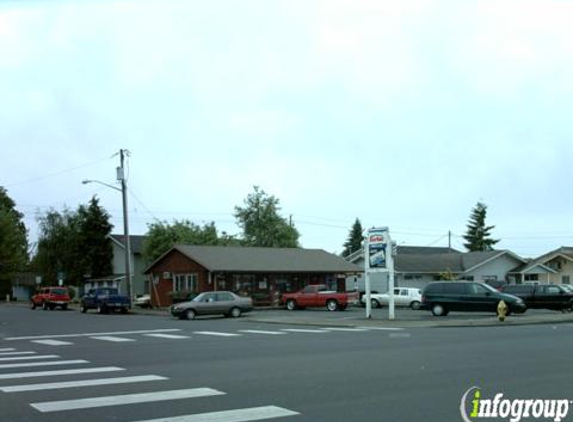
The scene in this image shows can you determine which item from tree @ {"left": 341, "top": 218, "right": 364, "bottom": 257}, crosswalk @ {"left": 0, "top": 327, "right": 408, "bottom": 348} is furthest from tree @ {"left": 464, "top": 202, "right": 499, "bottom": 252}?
crosswalk @ {"left": 0, "top": 327, "right": 408, "bottom": 348}

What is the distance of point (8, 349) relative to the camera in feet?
60.6

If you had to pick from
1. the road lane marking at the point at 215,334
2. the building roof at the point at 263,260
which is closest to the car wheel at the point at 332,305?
the building roof at the point at 263,260

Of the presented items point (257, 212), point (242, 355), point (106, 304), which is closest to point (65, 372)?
point (242, 355)

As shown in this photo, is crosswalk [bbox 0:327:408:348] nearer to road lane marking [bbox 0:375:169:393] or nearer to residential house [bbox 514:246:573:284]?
road lane marking [bbox 0:375:169:393]

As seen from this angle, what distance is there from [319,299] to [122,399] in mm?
33833

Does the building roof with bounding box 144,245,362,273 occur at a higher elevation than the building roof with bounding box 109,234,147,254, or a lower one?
lower

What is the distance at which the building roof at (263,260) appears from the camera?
1940 inches

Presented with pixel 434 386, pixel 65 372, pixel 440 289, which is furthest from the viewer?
pixel 440 289

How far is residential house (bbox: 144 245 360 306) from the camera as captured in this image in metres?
48.8

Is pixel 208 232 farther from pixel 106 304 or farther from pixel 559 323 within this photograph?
pixel 559 323

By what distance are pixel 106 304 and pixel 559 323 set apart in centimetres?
2720

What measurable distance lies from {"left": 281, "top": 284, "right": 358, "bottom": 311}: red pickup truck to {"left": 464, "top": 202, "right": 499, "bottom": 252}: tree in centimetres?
6616

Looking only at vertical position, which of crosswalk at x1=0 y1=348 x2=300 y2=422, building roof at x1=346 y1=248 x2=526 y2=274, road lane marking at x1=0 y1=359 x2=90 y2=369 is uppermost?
building roof at x1=346 y1=248 x2=526 y2=274

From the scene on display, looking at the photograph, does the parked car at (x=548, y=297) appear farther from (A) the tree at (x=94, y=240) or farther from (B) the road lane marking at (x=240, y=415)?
(A) the tree at (x=94, y=240)
